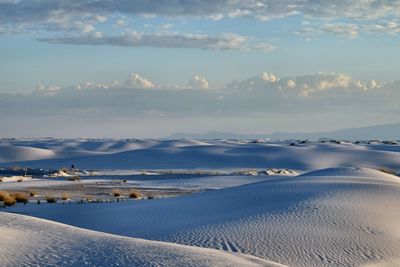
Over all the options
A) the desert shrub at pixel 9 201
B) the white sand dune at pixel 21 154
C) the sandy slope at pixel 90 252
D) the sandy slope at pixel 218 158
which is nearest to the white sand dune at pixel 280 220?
the desert shrub at pixel 9 201

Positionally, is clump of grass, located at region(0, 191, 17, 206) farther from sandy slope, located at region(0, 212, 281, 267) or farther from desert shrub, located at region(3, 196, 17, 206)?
sandy slope, located at region(0, 212, 281, 267)

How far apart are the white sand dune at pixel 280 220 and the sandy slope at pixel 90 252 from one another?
6.63 feet

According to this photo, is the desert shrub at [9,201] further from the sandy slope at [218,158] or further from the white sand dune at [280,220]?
the sandy slope at [218,158]

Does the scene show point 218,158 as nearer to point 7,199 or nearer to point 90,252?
point 7,199

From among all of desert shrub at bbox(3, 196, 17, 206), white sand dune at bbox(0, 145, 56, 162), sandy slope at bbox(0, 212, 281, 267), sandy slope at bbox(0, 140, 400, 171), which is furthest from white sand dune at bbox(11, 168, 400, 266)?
white sand dune at bbox(0, 145, 56, 162)

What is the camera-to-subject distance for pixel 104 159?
3118 inches

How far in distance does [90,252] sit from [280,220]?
22.3 feet

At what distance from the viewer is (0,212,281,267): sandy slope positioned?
1123 cm

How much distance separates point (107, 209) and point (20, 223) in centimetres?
899

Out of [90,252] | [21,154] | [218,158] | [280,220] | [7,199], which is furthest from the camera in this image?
[21,154]

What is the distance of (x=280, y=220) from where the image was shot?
17.5 m

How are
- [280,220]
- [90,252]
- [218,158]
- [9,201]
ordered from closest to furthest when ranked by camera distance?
[90,252] → [280,220] → [9,201] → [218,158]

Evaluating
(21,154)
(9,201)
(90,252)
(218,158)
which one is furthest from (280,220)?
(21,154)

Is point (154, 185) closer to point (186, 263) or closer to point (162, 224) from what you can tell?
point (162, 224)
